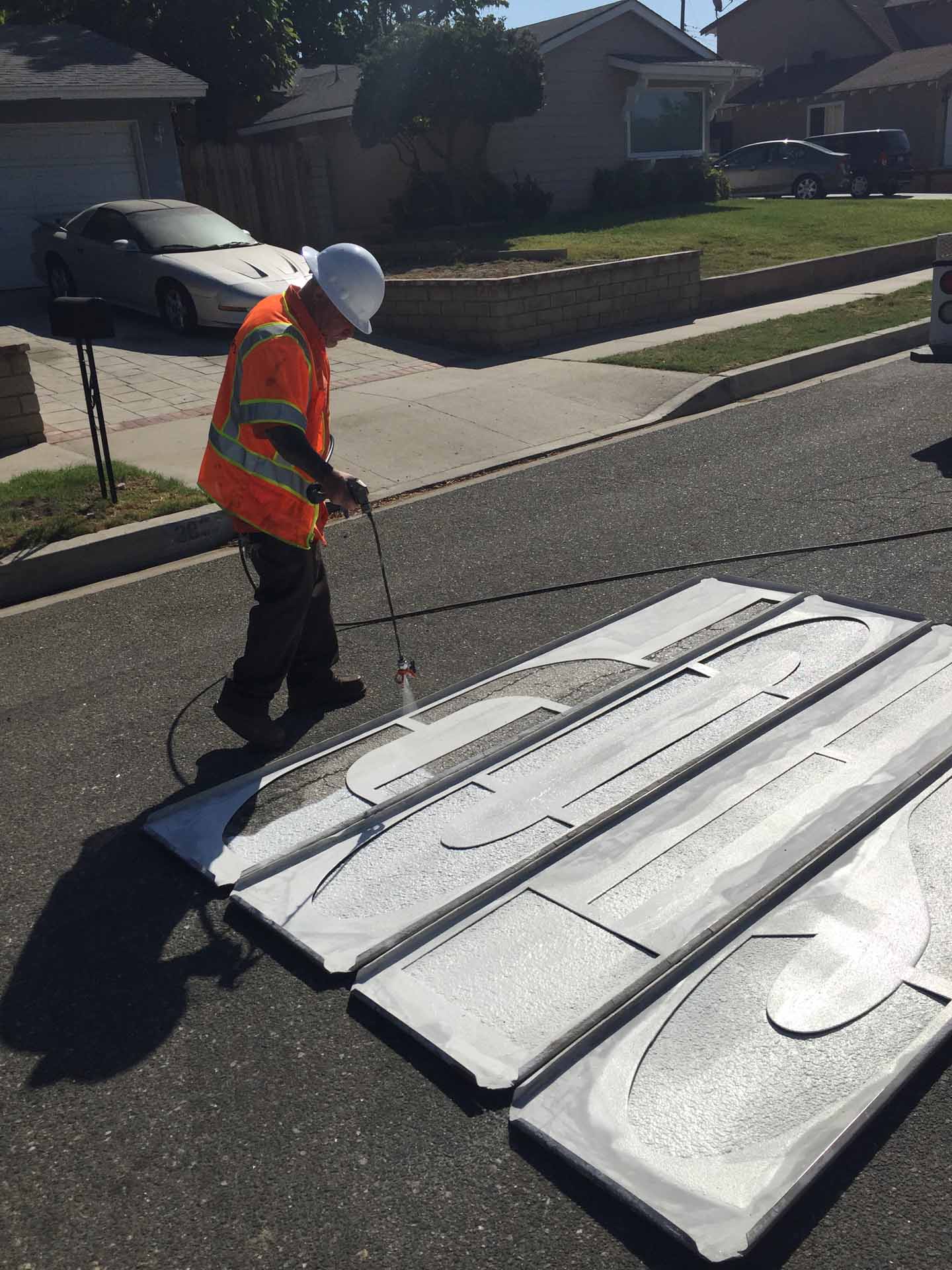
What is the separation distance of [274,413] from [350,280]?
0.56 m

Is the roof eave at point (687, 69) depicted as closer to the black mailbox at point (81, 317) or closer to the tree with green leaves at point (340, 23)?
the tree with green leaves at point (340, 23)

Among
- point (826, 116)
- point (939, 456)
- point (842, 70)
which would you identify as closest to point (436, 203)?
point (939, 456)

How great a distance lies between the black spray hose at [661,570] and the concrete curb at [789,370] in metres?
3.90

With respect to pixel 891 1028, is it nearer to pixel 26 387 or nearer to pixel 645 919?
pixel 645 919

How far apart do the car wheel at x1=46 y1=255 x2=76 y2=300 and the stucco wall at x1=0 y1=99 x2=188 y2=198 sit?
10.7ft

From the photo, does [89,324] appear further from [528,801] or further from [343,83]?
[343,83]

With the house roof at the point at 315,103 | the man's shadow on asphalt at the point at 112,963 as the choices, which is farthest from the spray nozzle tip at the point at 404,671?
the house roof at the point at 315,103

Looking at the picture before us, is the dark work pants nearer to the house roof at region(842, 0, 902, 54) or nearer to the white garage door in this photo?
the white garage door

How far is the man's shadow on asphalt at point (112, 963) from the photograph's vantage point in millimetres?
3213

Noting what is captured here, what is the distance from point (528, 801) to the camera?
423 centimetres

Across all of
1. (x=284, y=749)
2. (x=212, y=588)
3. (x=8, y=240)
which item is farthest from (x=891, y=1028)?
(x=8, y=240)

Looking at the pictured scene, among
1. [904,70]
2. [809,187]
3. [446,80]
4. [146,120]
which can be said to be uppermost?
→ [904,70]

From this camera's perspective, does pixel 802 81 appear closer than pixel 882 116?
No

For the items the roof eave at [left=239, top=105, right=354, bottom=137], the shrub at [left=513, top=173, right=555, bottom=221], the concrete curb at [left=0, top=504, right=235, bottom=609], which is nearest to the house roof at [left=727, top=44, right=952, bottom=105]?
the shrub at [left=513, top=173, right=555, bottom=221]
